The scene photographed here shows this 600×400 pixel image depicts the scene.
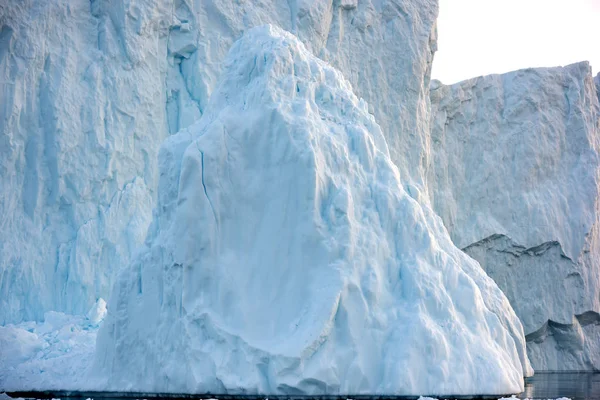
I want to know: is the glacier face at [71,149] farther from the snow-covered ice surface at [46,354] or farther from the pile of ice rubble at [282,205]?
the snow-covered ice surface at [46,354]

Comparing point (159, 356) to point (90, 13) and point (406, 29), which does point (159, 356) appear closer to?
point (90, 13)

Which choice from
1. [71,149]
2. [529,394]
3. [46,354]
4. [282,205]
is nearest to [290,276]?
[282,205]

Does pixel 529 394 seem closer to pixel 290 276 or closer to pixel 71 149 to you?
pixel 290 276

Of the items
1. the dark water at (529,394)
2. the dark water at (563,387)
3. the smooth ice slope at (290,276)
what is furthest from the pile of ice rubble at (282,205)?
the dark water at (563,387)

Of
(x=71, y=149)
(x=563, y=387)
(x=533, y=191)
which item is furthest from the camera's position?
(x=533, y=191)

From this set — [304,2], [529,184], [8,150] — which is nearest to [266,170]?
[8,150]
